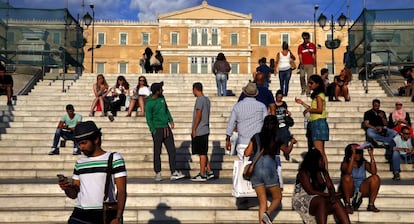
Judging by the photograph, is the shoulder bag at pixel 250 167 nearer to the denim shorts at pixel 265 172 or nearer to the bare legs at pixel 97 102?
the denim shorts at pixel 265 172

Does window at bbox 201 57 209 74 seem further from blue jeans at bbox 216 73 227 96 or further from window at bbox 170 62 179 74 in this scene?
blue jeans at bbox 216 73 227 96

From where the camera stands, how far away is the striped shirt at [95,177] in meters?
3.96

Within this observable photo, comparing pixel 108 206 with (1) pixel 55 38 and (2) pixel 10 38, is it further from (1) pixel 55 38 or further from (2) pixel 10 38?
(1) pixel 55 38

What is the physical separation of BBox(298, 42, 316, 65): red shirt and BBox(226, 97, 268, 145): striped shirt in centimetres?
766

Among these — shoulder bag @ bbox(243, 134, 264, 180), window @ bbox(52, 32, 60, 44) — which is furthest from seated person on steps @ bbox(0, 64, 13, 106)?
shoulder bag @ bbox(243, 134, 264, 180)

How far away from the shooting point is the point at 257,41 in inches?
2331

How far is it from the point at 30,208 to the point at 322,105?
4.89 meters

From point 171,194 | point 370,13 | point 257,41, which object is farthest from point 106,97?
point 257,41

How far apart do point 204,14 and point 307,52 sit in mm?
46951

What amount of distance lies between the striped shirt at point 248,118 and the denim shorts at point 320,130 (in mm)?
1401

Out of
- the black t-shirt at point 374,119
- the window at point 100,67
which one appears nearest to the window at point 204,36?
the window at point 100,67

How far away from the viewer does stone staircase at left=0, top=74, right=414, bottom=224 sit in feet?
22.1

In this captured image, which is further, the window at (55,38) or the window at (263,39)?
the window at (263,39)

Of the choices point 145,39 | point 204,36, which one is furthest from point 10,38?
point 204,36
